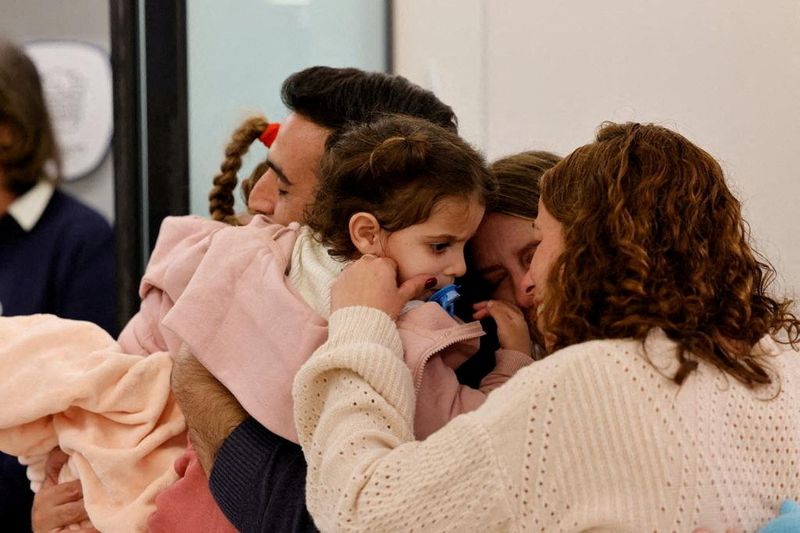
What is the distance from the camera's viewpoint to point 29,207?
252 cm

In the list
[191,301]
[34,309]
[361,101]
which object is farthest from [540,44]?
[34,309]

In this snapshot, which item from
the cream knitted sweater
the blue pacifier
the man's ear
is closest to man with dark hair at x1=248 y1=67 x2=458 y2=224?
the man's ear

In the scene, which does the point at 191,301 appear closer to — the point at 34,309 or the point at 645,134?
the point at 645,134

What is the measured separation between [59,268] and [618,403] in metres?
1.76

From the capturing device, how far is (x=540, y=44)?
2.42 meters

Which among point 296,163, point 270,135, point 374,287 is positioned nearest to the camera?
point 374,287

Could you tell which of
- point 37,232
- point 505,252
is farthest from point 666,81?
point 37,232

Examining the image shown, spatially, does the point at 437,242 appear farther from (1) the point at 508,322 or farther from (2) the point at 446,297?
(1) the point at 508,322

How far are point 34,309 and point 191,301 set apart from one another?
1033mm

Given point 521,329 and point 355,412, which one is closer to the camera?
point 355,412

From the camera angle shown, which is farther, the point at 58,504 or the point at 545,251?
the point at 58,504

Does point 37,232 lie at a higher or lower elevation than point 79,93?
lower

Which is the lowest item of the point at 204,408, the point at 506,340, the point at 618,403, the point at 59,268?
the point at 59,268

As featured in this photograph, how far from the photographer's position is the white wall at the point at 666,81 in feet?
6.06
